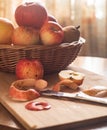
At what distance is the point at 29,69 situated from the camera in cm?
109

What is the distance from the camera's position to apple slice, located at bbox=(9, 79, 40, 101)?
913 millimetres

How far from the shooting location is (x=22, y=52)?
1149mm

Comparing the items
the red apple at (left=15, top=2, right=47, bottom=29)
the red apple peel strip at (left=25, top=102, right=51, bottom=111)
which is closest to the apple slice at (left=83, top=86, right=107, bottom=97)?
the red apple peel strip at (left=25, top=102, right=51, bottom=111)

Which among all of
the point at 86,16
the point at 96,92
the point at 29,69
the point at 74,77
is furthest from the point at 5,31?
the point at 86,16

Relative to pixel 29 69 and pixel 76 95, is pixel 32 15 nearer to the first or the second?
pixel 29 69

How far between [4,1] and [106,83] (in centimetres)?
162

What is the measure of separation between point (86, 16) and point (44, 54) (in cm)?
141

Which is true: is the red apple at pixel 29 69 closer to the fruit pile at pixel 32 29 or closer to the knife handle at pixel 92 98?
the fruit pile at pixel 32 29

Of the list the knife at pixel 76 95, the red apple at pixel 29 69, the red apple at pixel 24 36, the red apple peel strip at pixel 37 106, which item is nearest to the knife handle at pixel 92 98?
the knife at pixel 76 95

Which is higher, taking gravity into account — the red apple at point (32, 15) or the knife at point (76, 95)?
the red apple at point (32, 15)

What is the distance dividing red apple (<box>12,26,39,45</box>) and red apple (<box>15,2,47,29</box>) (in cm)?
5

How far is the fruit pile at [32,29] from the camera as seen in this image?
45.6 inches

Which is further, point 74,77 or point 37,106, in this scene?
point 74,77

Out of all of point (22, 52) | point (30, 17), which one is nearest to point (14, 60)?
point (22, 52)
